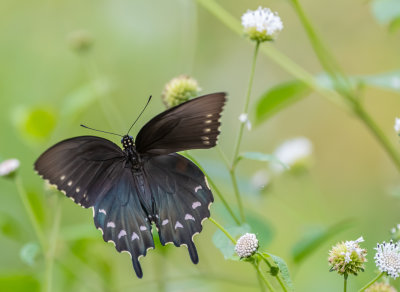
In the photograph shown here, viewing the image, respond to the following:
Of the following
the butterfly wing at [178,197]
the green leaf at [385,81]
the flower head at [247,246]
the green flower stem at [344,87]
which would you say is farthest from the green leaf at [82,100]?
the flower head at [247,246]

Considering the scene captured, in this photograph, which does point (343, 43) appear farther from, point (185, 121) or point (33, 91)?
point (185, 121)

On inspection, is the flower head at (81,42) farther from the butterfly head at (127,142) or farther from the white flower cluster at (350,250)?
the white flower cluster at (350,250)

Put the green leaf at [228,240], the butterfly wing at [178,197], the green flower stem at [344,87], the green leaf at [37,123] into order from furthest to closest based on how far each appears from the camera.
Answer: the green leaf at [37,123] → the green flower stem at [344,87] → the butterfly wing at [178,197] → the green leaf at [228,240]

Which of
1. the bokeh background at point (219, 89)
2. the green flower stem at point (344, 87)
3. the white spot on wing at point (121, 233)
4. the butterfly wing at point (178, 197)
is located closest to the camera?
the butterfly wing at point (178, 197)

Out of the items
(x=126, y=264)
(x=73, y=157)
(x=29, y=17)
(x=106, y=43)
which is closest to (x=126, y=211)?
(x=73, y=157)

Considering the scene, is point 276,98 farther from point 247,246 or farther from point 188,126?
point 247,246
